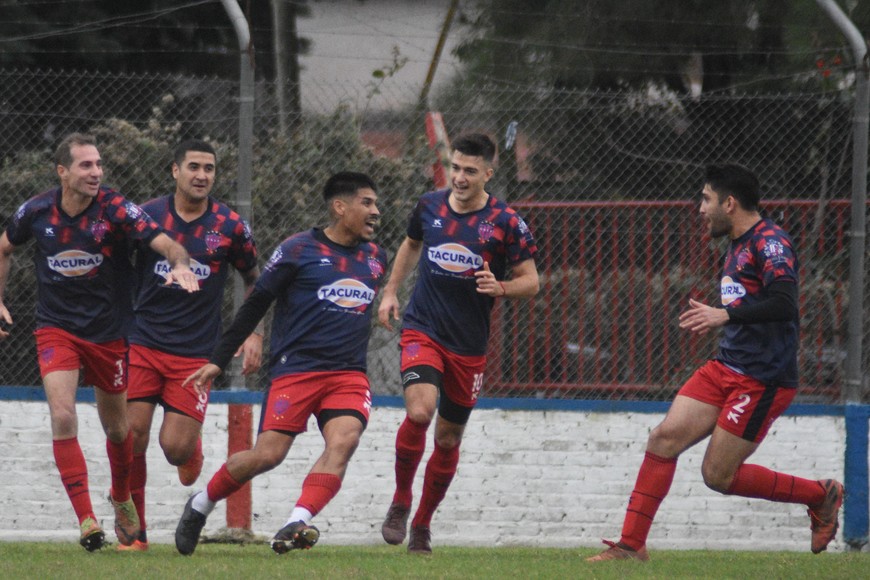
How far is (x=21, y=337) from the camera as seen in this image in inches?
367

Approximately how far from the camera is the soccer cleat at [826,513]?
7395 mm

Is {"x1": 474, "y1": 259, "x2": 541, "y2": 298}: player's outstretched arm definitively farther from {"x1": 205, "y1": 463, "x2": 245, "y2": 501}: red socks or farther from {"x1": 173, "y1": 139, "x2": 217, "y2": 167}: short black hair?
{"x1": 173, "y1": 139, "x2": 217, "y2": 167}: short black hair

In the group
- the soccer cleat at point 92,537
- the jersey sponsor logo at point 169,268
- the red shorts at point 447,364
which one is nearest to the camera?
the soccer cleat at point 92,537

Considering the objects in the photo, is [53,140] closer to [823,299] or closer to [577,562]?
[577,562]

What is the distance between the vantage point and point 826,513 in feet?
24.3

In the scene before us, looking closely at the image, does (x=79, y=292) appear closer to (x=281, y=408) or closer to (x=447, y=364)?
(x=281, y=408)

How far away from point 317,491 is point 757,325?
98.9 inches

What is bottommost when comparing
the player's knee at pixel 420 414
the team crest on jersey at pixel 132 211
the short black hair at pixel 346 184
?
the player's knee at pixel 420 414

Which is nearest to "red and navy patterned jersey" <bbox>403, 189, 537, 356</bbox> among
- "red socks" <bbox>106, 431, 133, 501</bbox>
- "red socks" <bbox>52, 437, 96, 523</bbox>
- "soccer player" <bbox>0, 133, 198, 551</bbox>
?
"soccer player" <bbox>0, 133, 198, 551</bbox>

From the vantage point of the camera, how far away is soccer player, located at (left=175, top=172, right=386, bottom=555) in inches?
269

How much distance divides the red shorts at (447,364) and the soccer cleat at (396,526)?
0.71 meters

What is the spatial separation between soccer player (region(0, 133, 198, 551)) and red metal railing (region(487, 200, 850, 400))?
121 inches

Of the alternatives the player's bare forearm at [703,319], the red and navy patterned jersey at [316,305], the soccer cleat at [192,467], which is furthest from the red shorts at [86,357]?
the player's bare forearm at [703,319]

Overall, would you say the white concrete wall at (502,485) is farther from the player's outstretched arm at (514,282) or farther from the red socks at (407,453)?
the player's outstretched arm at (514,282)
